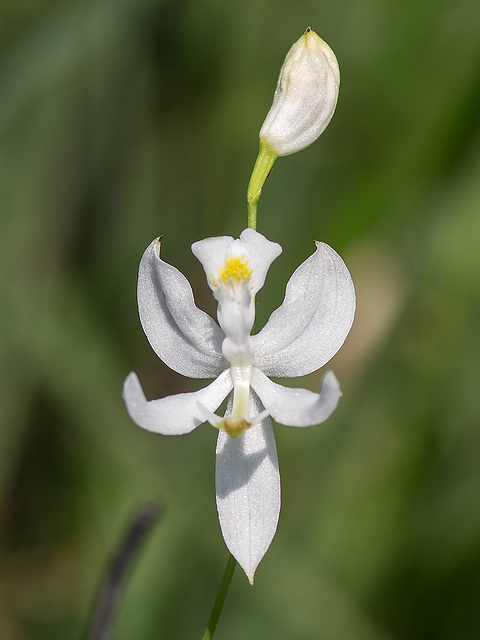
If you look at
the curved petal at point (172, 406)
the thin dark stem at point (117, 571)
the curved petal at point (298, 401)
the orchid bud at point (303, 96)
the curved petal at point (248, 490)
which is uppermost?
the orchid bud at point (303, 96)

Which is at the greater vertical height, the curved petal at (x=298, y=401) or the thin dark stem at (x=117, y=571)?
the curved petal at (x=298, y=401)

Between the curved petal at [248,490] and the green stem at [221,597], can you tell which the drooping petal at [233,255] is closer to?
the curved petal at [248,490]

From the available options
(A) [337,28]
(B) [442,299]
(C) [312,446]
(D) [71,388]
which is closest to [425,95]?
(A) [337,28]

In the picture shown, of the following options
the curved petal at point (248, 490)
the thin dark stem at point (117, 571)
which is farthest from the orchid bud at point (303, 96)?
the thin dark stem at point (117, 571)

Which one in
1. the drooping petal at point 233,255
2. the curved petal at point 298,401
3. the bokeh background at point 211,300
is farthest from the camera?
the bokeh background at point 211,300

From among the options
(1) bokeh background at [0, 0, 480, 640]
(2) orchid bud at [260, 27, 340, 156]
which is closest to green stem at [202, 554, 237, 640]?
(2) orchid bud at [260, 27, 340, 156]

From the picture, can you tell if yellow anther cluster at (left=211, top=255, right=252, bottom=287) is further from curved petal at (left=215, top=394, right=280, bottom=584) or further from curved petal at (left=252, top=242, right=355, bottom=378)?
curved petal at (left=215, top=394, right=280, bottom=584)

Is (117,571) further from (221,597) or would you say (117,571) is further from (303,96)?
(303,96)

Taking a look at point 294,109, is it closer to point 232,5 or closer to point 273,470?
point 273,470
